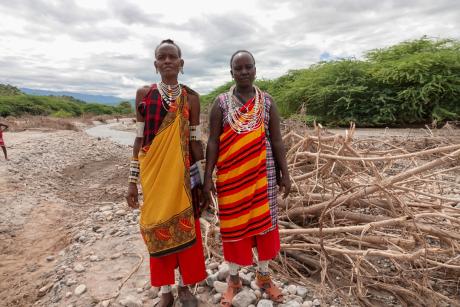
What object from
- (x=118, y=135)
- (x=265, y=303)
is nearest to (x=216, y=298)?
(x=265, y=303)

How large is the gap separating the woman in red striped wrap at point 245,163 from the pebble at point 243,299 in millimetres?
40

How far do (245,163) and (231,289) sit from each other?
913 mm

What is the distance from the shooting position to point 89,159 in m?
11.1

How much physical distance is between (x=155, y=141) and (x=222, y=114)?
0.47 meters

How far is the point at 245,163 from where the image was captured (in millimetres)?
2127

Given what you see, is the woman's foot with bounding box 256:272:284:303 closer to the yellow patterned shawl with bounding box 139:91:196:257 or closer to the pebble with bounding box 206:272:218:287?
the pebble with bounding box 206:272:218:287

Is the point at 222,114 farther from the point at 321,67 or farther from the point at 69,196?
the point at 321,67

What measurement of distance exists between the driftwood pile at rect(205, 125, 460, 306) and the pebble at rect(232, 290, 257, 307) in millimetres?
439

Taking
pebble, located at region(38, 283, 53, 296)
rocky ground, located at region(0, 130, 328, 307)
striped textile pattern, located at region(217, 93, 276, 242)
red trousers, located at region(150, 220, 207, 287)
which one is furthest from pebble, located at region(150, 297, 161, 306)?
pebble, located at region(38, 283, 53, 296)

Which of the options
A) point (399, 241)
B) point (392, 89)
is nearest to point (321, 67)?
point (392, 89)

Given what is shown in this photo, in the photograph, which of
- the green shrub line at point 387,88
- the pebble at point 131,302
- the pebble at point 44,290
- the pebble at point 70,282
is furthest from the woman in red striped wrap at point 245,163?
the green shrub line at point 387,88

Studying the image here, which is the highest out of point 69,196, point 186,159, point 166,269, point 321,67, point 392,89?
point 321,67

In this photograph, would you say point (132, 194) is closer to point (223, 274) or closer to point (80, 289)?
point (223, 274)

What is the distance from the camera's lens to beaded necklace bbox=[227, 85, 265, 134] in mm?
2135
